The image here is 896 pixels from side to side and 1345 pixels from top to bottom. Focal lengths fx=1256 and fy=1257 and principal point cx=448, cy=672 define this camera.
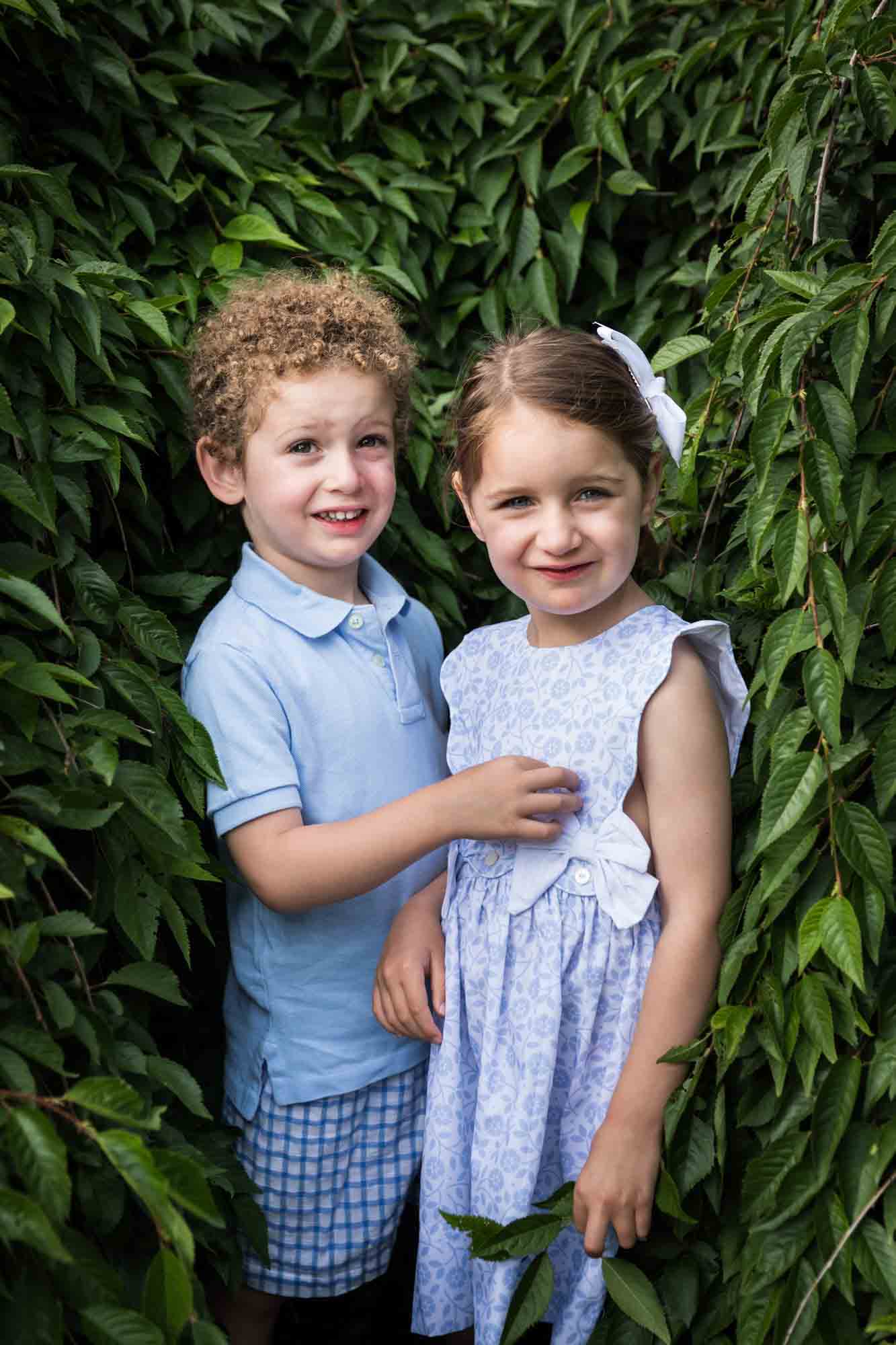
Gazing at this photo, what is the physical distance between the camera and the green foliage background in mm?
1617

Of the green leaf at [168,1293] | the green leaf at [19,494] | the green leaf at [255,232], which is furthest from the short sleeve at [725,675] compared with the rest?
the green leaf at [255,232]

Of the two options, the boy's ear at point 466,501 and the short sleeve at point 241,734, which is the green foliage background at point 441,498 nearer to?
the short sleeve at point 241,734

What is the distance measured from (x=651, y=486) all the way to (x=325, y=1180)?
51.5 inches

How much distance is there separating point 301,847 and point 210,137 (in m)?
1.53

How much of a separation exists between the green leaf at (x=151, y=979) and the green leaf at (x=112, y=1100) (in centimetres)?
26

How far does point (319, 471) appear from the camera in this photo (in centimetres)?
217

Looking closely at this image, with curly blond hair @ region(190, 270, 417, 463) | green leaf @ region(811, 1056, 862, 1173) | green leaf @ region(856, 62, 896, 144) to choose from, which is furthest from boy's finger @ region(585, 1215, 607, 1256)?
green leaf @ region(856, 62, 896, 144)

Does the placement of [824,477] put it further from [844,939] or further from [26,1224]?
[26,1224]

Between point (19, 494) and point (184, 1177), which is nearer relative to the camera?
point (184, 1177)

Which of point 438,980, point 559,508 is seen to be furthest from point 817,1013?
point 559,508

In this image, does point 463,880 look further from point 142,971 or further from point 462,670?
point 142,971

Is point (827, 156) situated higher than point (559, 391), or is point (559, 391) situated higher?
point (827, 156)

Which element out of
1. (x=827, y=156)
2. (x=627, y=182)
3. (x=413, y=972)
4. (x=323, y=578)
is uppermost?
(x=627, y=182)

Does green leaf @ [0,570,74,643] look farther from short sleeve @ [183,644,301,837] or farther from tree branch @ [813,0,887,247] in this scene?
tree branch @ [813,0,887,247]
